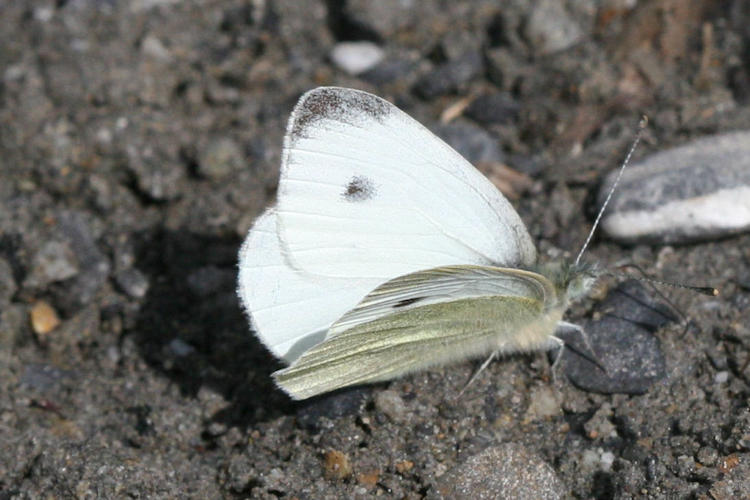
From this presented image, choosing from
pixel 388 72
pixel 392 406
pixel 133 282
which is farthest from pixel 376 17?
pixel 392 406

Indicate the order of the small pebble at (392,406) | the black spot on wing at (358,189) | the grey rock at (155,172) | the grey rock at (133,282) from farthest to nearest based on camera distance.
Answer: the grey rock at (155,172) < the grey rock at (133,282) < the small pebble at (392,406) < the black spot on wing at (358,189)

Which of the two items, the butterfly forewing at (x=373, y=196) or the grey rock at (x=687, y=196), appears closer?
the butterfly forewing at (x=373, y=196)

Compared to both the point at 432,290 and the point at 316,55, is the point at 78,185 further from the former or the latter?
the point at 432,290

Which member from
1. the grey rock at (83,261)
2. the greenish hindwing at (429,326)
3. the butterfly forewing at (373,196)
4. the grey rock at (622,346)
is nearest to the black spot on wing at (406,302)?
the greenish hindwing at (429,326)

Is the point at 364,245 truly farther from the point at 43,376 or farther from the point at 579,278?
the point at 43,376

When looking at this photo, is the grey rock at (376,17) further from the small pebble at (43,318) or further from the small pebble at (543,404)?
the small pebble at (543,404)
